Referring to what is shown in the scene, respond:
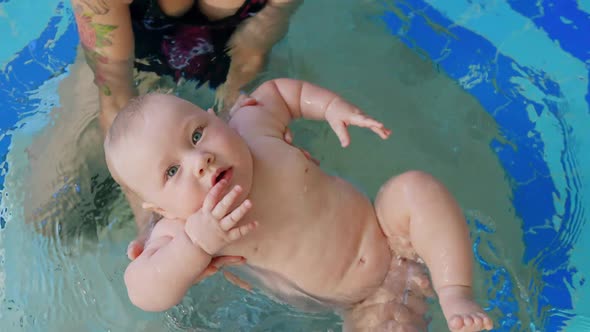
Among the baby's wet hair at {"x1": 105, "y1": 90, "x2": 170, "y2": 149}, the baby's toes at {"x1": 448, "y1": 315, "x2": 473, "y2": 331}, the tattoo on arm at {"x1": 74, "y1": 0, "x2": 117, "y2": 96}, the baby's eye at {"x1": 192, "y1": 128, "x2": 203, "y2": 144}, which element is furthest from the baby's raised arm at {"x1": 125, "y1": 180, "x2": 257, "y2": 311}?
the tattoo on arm at {"x1": 74, "y1": 0, "x2": 117, "y2": 96}

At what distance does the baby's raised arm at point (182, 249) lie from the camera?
129 cm

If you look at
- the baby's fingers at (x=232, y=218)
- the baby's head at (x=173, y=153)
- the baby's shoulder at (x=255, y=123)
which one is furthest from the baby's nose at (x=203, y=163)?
the baby's shoulder at (x=255, y=123)

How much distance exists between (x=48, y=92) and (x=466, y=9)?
1.57 meters

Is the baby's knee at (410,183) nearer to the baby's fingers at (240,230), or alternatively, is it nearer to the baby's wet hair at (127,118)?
the baby's fingers at (240,230)

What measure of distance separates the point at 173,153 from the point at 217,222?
170 mm

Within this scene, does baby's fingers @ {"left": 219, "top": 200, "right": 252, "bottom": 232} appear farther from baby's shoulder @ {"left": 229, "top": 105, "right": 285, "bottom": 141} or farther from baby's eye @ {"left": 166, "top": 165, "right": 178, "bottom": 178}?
baby's shoulder @ {"left": 229, "top": 105, "right": 285, "bottom": 141}

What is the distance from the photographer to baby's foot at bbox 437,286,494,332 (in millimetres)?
1299

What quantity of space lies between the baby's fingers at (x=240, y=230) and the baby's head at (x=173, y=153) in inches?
3.6

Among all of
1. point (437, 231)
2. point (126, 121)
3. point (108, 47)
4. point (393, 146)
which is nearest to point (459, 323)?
point (437, 231)

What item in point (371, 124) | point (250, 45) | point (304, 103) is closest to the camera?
point (371, 124)

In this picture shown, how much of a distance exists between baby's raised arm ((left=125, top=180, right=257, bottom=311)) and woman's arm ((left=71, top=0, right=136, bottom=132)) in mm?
541

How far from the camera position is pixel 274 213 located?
148 centimetres

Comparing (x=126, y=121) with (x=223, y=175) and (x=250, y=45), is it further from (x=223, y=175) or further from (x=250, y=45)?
(x=250, y=45)

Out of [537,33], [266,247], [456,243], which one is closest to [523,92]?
[537,33]
